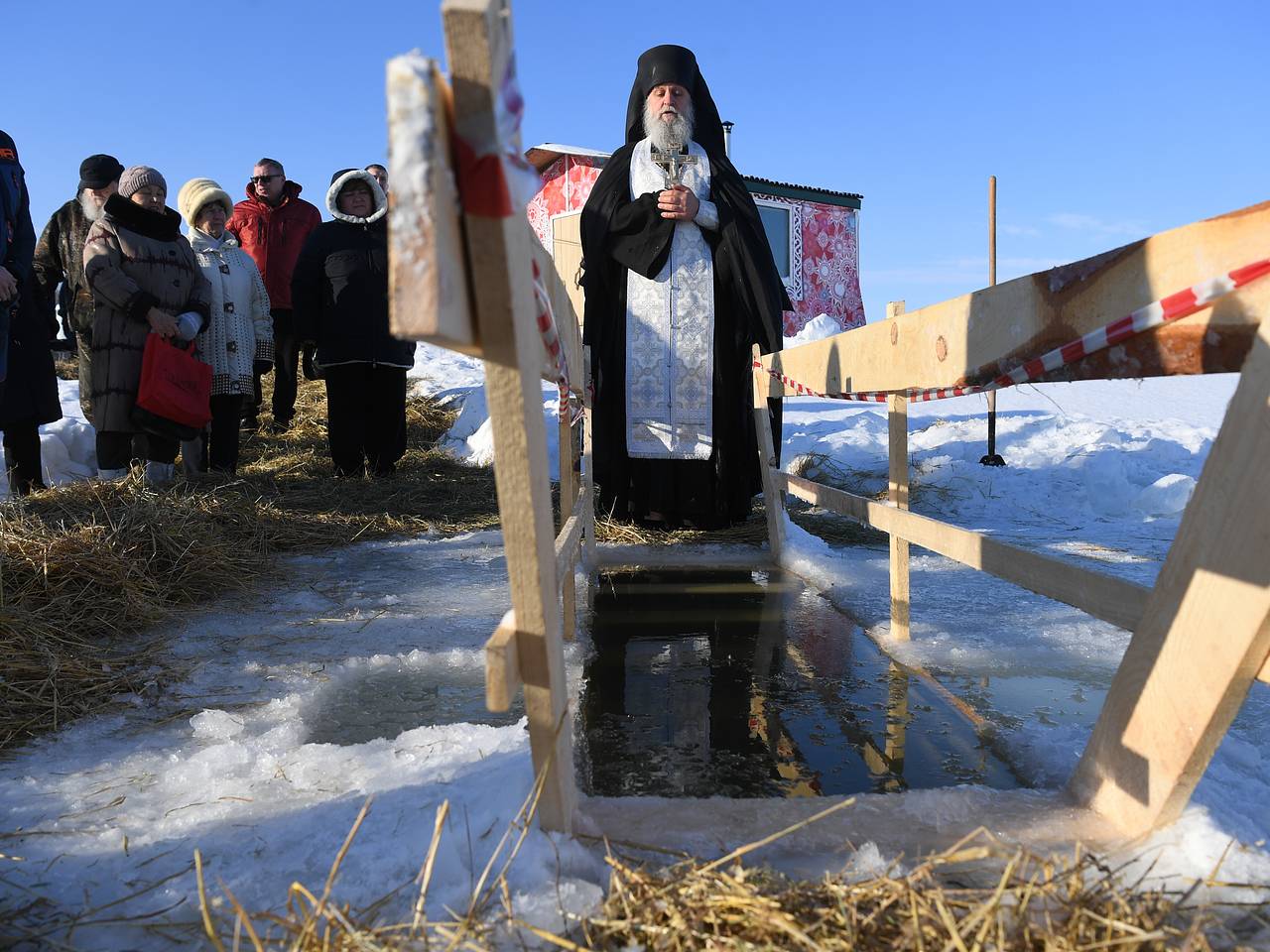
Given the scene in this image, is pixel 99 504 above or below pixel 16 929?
above

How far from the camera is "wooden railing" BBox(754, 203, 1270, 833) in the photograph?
1.31m

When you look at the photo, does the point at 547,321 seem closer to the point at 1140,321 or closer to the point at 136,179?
the point at 1140,321

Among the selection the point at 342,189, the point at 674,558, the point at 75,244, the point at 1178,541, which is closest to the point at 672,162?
the point at 674,558

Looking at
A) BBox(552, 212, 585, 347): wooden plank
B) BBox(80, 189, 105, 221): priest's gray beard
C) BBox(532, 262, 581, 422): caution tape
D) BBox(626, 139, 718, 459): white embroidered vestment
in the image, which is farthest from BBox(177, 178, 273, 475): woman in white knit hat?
BBox(552, 212, 585, 347): wooden plank

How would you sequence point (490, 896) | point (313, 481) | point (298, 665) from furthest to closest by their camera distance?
point (313, 481), point (298, 665), point (490, 896)

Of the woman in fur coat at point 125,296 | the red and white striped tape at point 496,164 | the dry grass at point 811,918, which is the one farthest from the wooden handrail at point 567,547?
the woman in fur coat at point 125,296

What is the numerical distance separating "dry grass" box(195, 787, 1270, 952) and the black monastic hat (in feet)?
15.5

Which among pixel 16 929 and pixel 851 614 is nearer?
pixel 16 929

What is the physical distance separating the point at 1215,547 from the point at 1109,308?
0.43 metres

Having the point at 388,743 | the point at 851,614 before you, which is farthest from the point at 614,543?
the point at 388,743

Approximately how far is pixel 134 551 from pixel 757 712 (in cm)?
244

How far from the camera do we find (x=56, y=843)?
1.56 metres

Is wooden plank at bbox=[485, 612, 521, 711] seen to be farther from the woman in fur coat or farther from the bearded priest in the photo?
the woman in fur coat

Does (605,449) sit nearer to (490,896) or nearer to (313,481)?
(313,481)
